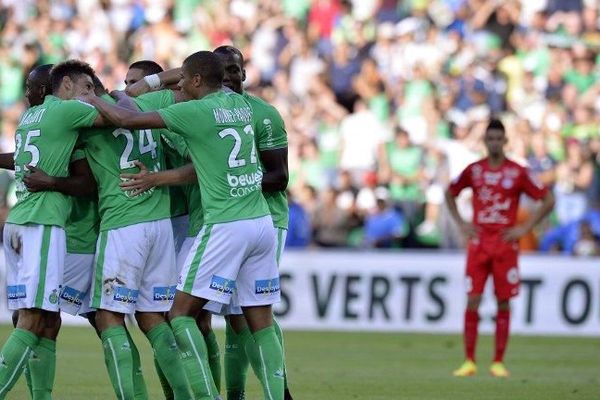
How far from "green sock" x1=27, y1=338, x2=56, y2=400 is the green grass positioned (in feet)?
5.34

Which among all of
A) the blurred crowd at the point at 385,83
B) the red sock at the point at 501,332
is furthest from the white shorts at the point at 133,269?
the blurred crowd at the point at 385,83

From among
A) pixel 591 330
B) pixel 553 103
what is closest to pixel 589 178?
pixel 553 103

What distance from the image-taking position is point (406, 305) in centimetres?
2033

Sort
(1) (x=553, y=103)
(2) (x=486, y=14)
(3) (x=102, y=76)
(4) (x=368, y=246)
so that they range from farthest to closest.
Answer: (3) (x=102, y=76)
(2) (x=486, y=14)
(1) (x=553, y=103)
(4) (x=368, y=246)

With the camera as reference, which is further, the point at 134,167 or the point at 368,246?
the point at 368,246

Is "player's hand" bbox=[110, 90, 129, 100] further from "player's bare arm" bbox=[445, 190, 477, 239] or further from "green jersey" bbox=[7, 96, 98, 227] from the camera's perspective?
"player's bare arm" bbox=[445, 190, 477, 239]

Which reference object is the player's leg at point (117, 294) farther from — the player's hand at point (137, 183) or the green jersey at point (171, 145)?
the green jersey at point (171, 145)

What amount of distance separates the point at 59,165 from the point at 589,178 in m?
14.1

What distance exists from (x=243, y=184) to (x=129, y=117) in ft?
2.78

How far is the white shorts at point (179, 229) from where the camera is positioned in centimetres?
1064

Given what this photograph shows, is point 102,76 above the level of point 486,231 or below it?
above

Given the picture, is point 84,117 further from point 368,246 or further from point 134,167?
point 368,246

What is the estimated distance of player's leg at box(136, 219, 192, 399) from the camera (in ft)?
32.0

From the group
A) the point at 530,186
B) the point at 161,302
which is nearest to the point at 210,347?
the point at 161,302
